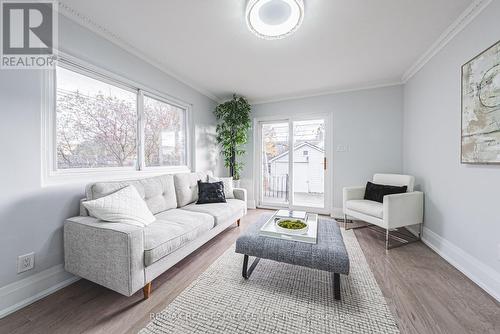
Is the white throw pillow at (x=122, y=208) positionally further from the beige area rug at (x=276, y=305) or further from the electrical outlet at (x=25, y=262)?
the beige area rug at (x=276, y=305)

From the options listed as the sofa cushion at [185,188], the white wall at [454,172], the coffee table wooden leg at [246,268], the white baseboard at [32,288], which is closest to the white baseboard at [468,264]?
the white wall at [454,172]

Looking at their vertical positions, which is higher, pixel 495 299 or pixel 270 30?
pixel 270 30

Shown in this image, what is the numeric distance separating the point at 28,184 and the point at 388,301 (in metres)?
2.90

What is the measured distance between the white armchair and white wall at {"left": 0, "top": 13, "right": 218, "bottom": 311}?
10.9 ft

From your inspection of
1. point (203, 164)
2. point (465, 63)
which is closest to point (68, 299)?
point (203, 164)

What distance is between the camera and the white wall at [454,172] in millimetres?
1558

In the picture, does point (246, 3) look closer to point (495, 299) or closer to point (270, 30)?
point (270, 30)

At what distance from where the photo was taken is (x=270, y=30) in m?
1.87

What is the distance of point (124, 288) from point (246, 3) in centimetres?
241

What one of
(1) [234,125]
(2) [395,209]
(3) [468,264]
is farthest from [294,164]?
(3) [468,264]

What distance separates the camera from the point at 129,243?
130 cm

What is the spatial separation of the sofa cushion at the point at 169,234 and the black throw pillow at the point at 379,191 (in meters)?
2.42

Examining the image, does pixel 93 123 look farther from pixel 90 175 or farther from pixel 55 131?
pixel 90 175

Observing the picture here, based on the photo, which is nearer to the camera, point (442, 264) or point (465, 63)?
point (465, 63)
